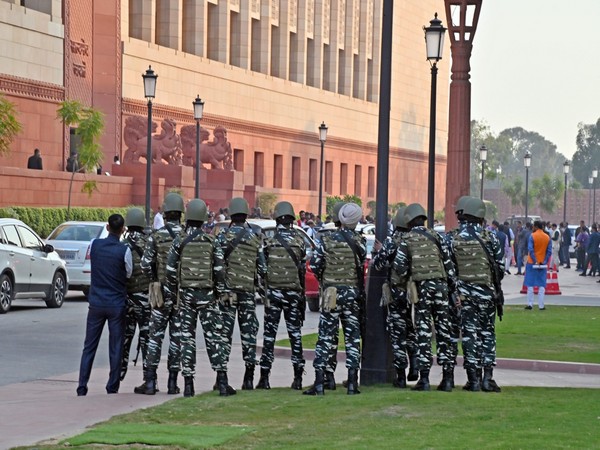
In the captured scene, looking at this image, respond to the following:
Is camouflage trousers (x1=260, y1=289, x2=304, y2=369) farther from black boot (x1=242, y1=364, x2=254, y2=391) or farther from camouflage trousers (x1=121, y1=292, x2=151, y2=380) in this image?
camouflage trousers (x1=121, y1=292, x2=151, y2=380)

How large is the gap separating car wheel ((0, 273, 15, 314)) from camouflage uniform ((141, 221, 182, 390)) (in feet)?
35.4

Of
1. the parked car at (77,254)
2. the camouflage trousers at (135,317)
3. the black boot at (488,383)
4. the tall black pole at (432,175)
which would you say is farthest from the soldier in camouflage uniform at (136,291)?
the parked car at (77,254)

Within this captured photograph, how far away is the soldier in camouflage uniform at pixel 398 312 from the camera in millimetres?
14109

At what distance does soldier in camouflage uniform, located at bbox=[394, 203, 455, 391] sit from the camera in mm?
13945

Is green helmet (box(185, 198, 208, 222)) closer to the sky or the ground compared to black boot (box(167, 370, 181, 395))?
closer to the sky

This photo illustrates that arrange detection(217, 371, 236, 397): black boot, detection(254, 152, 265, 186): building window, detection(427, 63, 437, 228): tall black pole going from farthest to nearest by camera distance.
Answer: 1. detection(254, 152, 265, 186): building window
2. detection(427, 63, 437, 228): tall black pole
3. detection(217, 371, 236, 397): black boot

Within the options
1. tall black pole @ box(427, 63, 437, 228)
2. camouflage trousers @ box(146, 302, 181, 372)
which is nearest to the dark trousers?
camouflage trousers @ box(146, 302, 181, 372)

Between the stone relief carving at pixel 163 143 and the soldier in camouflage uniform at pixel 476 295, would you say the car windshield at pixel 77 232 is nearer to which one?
the soldier in camouflage uniform at pixel 476 295

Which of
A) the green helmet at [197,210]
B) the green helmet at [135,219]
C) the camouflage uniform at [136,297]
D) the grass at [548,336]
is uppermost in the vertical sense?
the green helmet at [197,210]

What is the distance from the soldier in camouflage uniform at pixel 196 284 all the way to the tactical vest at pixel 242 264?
288mm

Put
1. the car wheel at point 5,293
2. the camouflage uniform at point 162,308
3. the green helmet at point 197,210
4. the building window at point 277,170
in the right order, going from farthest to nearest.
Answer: the building window at point 277,170, the car wheel at point 5,293, the camouflage uniform at point 162,308, the green helmet at point 197,210

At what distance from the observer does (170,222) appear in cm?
1410

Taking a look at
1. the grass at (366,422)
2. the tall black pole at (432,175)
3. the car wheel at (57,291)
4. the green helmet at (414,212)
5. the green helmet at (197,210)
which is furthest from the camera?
the car wheel at (57,291)

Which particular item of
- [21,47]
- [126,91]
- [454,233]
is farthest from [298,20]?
[454,233]
